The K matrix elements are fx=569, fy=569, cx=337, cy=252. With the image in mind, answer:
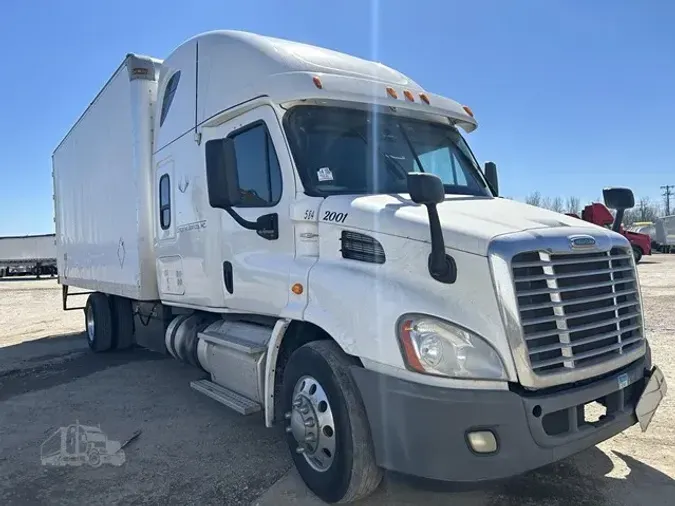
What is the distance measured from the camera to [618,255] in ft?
12.2

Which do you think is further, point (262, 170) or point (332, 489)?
point (262, 170)

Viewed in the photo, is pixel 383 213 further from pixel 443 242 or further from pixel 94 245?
pixel 94 245

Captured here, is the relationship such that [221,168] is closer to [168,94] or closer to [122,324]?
[168,94]

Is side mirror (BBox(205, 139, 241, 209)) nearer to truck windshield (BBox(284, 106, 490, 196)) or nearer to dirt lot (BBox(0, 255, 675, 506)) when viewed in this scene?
truck windshield (BBox(284, 106, 490, 196))

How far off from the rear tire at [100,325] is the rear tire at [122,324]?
0.39 ft

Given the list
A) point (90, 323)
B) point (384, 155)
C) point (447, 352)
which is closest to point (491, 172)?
point (384, 155)

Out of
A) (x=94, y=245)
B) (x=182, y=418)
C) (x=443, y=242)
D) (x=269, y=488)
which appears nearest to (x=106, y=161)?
(x=94, y=245)

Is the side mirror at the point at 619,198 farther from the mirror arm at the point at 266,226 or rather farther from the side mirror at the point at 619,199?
the mirror arm at the point at 266,226

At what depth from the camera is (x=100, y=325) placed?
9.09 meters

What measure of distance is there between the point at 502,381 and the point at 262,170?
95.7 inches

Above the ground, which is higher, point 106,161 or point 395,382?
point 106,161

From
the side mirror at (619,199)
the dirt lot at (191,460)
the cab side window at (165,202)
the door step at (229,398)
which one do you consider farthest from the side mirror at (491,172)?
the cab side window at (165,202)

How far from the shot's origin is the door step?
449cm

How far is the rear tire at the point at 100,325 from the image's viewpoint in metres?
8.99
